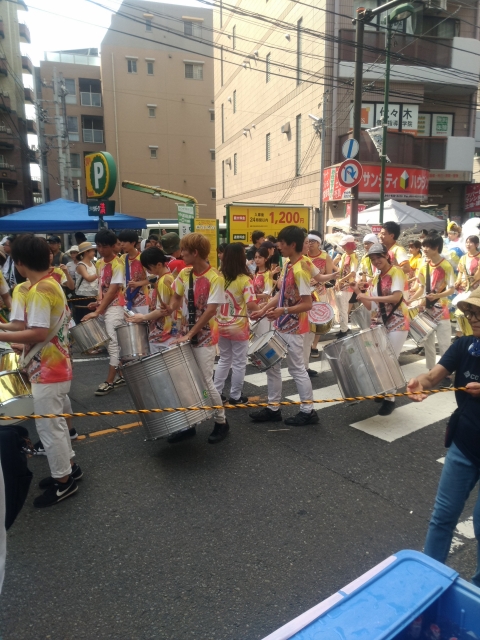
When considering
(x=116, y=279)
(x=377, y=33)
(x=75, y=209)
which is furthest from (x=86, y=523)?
(x=377, y=33)

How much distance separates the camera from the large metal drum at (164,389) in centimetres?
402

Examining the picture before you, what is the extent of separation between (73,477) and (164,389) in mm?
1022

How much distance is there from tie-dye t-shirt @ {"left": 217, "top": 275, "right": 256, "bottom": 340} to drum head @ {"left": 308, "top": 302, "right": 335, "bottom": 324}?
3.40ft

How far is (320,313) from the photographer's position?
235 inches

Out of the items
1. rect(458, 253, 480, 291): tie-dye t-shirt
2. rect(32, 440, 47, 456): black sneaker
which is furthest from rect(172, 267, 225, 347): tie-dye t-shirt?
rect(458, 253, 480, 291): tie-dye t-shirt

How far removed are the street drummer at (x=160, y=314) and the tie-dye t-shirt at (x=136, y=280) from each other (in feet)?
3.68

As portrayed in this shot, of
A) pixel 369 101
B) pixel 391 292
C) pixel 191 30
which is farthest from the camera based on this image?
pixel 191 30

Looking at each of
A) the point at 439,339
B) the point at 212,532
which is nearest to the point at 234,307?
the point at 212,532

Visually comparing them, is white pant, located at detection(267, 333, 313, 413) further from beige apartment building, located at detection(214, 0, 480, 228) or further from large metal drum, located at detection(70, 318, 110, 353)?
beige apartment building, located at detection(214, 0, 480, 228)

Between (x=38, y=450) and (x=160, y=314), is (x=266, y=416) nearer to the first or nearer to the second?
(x=160, y=314)

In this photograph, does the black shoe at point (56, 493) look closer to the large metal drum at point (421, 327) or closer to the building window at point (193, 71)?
the large metal drum at point (421, 327)

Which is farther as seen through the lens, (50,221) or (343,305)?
(50,221)

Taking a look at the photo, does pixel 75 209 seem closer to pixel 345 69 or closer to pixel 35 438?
pixel 35 438

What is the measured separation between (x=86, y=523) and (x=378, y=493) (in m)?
2.23
